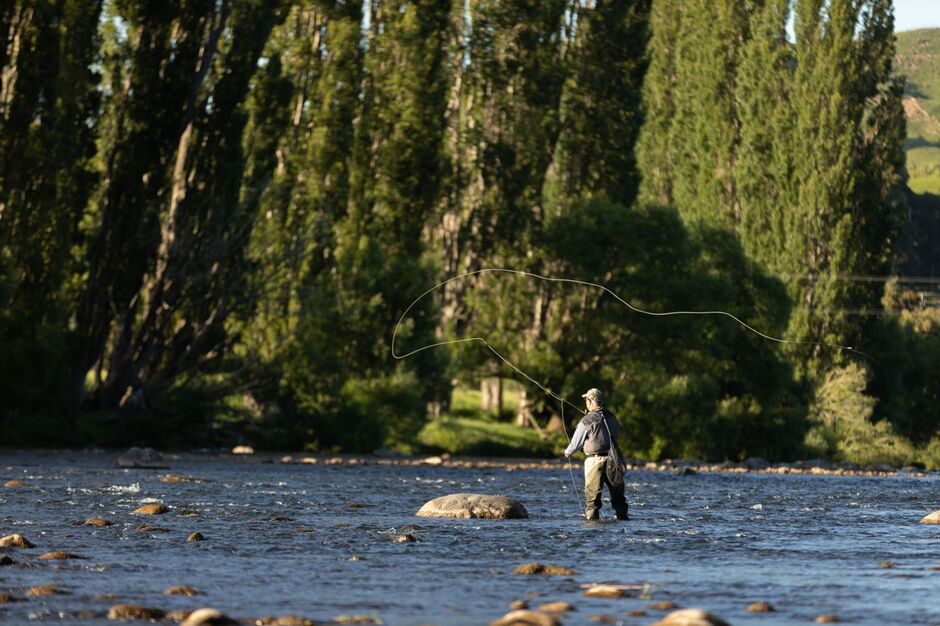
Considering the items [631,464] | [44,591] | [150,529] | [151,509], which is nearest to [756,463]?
[631,464]

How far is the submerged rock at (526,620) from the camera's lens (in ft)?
27.5

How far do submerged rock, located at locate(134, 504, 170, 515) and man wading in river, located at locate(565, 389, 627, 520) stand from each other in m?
4.45

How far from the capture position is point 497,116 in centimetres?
4916

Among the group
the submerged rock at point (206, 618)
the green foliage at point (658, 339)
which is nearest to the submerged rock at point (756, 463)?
the green foliage at point (658, 339)

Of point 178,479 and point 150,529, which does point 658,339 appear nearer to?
point 178,479

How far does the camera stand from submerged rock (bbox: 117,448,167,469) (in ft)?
90.7

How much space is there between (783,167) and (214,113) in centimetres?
2182

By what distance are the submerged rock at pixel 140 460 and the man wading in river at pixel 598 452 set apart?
12.7 m

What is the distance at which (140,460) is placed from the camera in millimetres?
28109

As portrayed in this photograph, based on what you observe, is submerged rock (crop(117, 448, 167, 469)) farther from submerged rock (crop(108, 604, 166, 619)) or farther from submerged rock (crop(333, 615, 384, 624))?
submerged rock (crop(333, 615, 384, 624))

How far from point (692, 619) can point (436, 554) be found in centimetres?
487

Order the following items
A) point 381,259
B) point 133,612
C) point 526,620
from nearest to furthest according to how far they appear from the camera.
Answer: point 526,620 → point 133,612 → point 381,259

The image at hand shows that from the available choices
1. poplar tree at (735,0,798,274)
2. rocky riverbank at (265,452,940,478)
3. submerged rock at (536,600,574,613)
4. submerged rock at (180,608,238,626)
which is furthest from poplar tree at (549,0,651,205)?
submerged rock at (180,608,238,626)

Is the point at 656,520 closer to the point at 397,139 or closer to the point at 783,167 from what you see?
the point at 397,139
